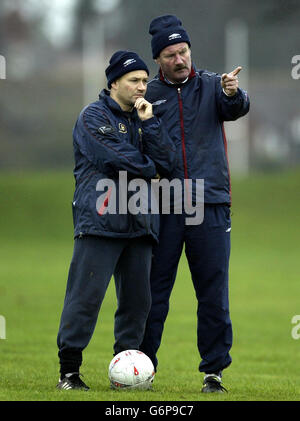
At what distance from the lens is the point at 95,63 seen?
131 feet

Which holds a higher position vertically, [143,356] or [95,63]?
[95,63]

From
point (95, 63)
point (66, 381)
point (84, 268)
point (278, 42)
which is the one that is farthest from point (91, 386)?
point (278, 42)

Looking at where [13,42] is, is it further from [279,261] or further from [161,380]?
[161,380]

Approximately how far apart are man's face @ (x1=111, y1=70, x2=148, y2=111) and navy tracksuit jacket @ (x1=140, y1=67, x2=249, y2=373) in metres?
0.32

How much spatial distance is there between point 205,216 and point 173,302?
788 cm

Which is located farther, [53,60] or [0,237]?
[53,60]

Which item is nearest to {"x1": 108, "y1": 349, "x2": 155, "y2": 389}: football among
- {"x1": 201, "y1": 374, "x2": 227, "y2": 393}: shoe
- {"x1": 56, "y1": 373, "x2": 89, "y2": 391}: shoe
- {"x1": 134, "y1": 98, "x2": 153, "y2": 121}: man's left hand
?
{"x1": 56, "y1": 373, "x2": 89, "y2": 391}: shoe

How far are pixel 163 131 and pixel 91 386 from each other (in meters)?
1.80

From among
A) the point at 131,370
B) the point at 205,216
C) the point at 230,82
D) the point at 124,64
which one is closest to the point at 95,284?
the point at 131,370

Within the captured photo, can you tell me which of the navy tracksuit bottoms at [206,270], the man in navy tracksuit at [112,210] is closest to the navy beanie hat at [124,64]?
the man in navy tracksuit at [112,210]

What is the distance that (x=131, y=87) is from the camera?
624 cm

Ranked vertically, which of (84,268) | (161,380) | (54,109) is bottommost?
(161,380)

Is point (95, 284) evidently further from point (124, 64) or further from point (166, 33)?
point (166, 33)

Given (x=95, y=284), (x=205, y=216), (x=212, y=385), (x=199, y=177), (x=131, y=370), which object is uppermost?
(x=199, y=177)
